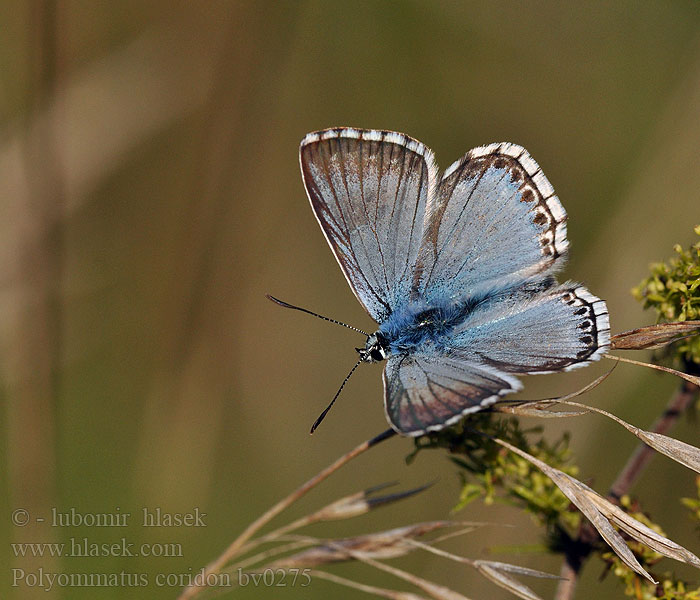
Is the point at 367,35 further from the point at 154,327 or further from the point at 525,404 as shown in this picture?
the point at 525,404

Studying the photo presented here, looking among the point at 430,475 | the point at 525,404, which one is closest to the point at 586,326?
the point at 525,404

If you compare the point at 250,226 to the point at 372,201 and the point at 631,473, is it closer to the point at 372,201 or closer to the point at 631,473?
the point at 372,201

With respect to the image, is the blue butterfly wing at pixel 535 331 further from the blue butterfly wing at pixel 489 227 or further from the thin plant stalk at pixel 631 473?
the thin plant stalk at pixel 631 473

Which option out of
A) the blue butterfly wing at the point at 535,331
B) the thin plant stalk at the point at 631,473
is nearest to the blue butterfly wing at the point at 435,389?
the blue butterfly wing at the point at 535,331

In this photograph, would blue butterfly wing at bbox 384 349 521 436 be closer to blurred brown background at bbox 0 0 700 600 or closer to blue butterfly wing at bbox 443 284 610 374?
blue butterfly wing at bbox 443 284 610 374

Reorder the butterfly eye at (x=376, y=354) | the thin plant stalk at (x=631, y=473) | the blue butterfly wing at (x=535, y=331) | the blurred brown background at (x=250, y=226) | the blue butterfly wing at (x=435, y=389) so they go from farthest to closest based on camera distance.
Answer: the blurred brown background at (x=250, y=226), the butterfly eye at (x=376, y=354), the blue butterfly wing at (x=535, y=331), the thin plant stalk at (x=631, y=473), the blue butterfly wing at (x=435, y=389)

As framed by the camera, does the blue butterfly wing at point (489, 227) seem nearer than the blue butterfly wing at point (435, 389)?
No

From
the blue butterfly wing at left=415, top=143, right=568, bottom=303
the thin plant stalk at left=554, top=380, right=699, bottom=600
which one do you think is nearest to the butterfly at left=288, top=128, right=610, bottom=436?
the blue butterfly wing at left=415, top=143, right=568, bottom=303
